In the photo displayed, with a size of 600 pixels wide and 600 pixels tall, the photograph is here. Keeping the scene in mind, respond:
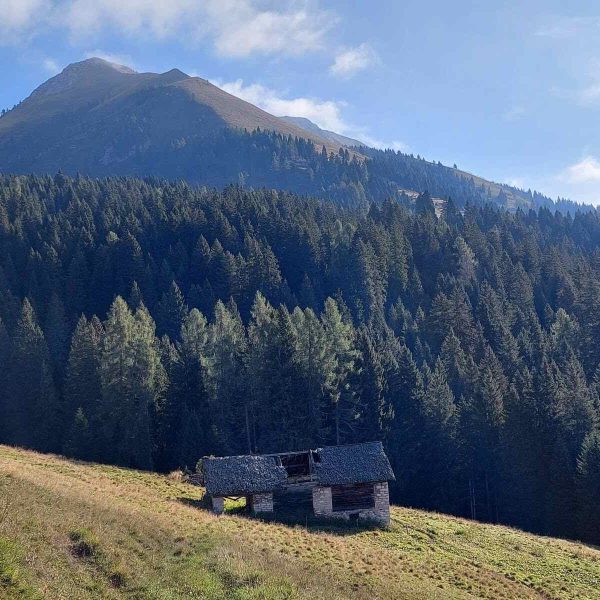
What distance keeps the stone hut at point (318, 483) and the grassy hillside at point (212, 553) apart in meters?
2.24

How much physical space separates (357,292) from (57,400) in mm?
52085

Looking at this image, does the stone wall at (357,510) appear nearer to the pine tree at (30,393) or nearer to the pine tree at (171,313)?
the pine tree at (30,393)

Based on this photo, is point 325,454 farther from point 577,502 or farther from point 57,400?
point 57,400

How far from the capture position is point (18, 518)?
2094cm

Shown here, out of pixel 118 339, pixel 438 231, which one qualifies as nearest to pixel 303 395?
pixel 118 339

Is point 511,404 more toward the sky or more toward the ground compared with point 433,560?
more toward the sky

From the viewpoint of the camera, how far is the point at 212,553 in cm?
2397

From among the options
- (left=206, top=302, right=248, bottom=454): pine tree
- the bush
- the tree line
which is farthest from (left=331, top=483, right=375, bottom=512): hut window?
(left=206, top=302, right=248, bottom=454): pine tree

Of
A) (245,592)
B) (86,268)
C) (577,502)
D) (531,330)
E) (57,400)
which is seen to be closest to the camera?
(245,592)

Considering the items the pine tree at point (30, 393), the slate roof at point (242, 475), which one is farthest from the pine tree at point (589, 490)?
the pine tree at point (30, 393)

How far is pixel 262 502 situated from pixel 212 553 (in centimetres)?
1508

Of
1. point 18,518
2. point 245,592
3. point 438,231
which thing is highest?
point 438,231

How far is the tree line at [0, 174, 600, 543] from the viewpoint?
60.3m

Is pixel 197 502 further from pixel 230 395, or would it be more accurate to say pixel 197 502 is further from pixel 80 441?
pixel 230 395
